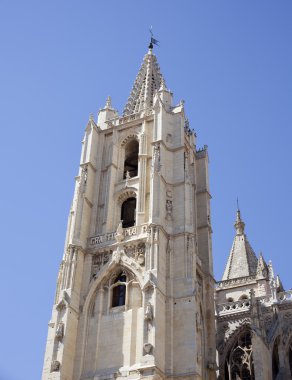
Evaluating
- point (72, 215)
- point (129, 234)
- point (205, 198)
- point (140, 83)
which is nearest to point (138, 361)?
point (129, 234)

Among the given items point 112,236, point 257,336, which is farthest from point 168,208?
point 257,336

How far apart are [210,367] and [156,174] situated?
328 inches

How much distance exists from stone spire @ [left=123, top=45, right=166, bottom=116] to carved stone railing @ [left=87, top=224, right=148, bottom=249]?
30.1 ft

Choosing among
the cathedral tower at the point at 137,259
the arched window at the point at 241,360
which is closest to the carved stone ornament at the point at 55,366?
the cathedral tower at the point at 137,259

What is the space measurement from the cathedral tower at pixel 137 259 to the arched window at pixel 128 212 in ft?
0.16

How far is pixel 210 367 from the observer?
87.6ft

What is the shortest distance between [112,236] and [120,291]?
8.70ft

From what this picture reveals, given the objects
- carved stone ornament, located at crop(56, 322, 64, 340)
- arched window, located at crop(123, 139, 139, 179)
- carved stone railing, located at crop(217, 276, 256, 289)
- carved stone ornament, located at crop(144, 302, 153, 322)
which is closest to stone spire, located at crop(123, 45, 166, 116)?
arched window, located at crop(123, 139, 139, 179)

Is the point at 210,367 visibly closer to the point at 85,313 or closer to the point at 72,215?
the point at 85,313

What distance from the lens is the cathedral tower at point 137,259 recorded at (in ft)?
79.8

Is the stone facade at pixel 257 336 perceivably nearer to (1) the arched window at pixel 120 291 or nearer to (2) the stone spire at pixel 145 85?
(1) the arched window at pixel 120 291

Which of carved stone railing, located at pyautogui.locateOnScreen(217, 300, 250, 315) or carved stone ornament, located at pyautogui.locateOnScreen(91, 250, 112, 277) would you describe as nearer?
carved stone ornament, located at pyautogui.locateOnScreen(91, 250, 112, 277)

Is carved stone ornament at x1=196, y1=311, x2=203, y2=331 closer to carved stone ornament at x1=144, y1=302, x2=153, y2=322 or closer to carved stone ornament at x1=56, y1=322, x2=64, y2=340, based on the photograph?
carved stone ornament at x1=144, y1=302, x2=153, y2=322

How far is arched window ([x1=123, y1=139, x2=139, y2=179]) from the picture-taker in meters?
32.7
